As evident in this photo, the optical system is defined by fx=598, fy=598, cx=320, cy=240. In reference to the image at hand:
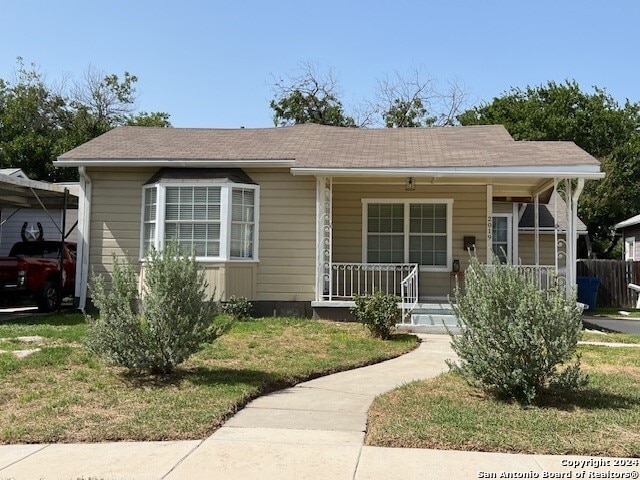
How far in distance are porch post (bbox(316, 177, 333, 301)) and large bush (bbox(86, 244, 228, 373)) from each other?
17.4ft

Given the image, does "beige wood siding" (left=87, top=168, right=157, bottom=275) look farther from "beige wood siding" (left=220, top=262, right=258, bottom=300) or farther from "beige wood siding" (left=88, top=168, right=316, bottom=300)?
"beige wood siding" (left=220, top=262, right=258, bottom=300)

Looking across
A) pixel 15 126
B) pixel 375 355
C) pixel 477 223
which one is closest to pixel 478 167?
pixel 477 223

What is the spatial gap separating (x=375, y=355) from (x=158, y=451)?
178 inches

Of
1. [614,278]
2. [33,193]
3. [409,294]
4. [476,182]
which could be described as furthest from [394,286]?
[614,278]

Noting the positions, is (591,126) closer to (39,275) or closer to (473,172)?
(473,172)

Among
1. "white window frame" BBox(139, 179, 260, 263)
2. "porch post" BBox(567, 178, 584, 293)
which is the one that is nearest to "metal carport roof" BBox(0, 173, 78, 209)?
"white window frame" BBox(139, 179, 260, 263)

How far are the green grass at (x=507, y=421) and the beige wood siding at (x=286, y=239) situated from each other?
5.85m

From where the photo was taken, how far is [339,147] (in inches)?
A: 526

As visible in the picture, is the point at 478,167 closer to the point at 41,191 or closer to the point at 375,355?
the point at 375,355

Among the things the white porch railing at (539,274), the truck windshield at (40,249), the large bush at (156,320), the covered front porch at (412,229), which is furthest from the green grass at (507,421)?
the truck windshield at (40,249)

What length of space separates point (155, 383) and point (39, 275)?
8.20 meters

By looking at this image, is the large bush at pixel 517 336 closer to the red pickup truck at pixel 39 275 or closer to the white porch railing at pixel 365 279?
the white porch railing at pixel 365 279

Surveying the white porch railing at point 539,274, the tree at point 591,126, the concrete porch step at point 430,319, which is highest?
the tree at point 591,126

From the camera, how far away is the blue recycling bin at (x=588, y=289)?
17500 millimetres
